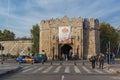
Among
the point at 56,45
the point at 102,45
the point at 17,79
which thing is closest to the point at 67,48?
the point at 56,45

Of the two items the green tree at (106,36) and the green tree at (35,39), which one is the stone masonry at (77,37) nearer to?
the green tree at (35,39)

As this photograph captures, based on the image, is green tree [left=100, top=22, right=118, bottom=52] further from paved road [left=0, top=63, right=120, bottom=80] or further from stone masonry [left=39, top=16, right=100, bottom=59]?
paved road [left=0, top=63, right=120, bottom=80]

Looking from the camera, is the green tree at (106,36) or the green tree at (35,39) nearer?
the green tree at (35,39)

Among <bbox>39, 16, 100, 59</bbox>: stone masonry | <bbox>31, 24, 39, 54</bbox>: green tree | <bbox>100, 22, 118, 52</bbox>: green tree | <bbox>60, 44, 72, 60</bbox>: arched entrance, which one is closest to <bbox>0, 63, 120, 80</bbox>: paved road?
<bbox>39, 16, 100, 59</bbox>: stone masonry

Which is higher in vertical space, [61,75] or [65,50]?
[65,50]

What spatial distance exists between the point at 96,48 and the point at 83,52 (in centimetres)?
331

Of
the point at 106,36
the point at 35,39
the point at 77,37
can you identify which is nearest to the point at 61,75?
the point at 77,37

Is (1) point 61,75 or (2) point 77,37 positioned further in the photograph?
(2) point 77,37

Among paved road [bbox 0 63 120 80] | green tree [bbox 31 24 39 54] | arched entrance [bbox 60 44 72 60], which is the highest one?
green tree [bbox 31 24 39 54]

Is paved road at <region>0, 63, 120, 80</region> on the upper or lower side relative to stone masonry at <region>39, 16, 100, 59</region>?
lower

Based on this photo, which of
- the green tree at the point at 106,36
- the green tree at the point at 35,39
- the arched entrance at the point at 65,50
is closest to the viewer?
the arched entrance at the point at 65,50

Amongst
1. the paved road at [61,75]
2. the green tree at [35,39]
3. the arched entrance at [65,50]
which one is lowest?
the paved road at [61,75]

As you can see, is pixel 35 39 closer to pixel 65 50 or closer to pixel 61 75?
pixel 65 50

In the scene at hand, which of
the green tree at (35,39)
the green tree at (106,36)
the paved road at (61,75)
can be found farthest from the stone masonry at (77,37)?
the paved road at (61,75)
